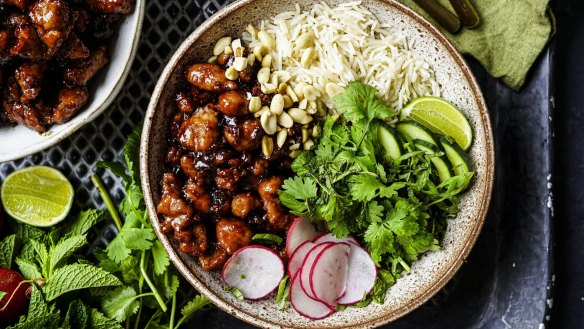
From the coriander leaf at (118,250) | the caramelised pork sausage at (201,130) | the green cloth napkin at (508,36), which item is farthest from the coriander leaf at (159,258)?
the green cloth napkin at (508,36)

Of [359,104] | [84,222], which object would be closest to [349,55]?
[359,104]

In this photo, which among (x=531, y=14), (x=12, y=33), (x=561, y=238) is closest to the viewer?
(x=12, y=33)

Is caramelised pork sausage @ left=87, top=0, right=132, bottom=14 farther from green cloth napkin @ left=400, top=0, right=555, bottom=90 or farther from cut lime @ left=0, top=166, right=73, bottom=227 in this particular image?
green cloth napkin @ left=400, top=0, right=555, bottom=90

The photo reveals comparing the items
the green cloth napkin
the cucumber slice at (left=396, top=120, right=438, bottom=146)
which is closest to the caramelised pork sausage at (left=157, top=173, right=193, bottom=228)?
the cucumber slice at (left=396, top=120, right=438, bottom=146)

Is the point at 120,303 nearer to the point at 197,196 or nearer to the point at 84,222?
the point at 84,222

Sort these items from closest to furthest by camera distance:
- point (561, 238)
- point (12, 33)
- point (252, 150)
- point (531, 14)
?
point (12, 33)
point (252, 150)
point (531, 14)
point (561, 238)

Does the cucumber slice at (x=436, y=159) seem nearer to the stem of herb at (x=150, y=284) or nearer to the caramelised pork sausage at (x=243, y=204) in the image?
the caramelised pork sausage at (x=243, y=204)

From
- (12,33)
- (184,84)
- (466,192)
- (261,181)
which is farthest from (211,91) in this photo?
(466,192)

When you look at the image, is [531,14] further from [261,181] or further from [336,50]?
[261,181]
